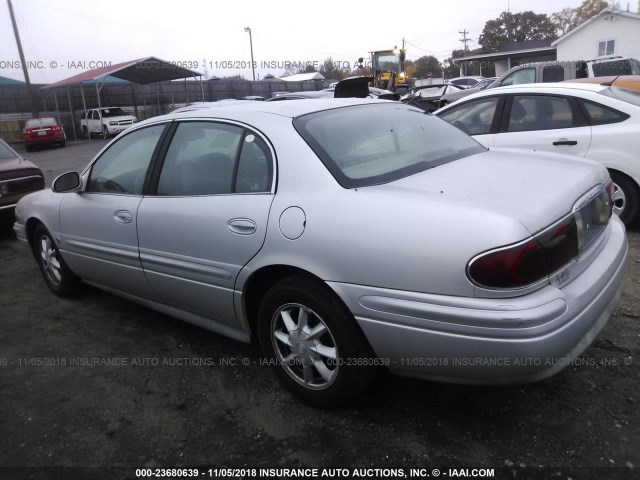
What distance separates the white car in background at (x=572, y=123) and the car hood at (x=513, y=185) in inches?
92.3

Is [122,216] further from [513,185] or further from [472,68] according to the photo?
[472,68]

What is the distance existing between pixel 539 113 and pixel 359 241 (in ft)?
12.9

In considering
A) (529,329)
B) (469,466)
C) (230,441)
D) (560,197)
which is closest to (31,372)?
(230,441)

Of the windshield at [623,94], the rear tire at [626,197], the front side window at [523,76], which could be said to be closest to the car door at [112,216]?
the rear tire at [626,197]

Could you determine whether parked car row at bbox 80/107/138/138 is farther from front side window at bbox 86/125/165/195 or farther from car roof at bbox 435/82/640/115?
Answer: front side window at bbox 86/125/165/195

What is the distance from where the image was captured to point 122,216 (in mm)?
3479

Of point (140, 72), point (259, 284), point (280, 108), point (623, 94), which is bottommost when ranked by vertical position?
point (259, 284)

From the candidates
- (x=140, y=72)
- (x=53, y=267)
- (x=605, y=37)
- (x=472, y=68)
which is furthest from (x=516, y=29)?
(x=53, y=267)

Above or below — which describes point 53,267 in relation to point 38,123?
below

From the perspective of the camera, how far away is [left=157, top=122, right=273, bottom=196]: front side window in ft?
9.23

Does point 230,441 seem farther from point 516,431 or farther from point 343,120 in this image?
point 343,120

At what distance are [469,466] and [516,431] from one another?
34 cm

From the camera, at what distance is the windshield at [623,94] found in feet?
16.6

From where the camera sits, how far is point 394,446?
240 cm
